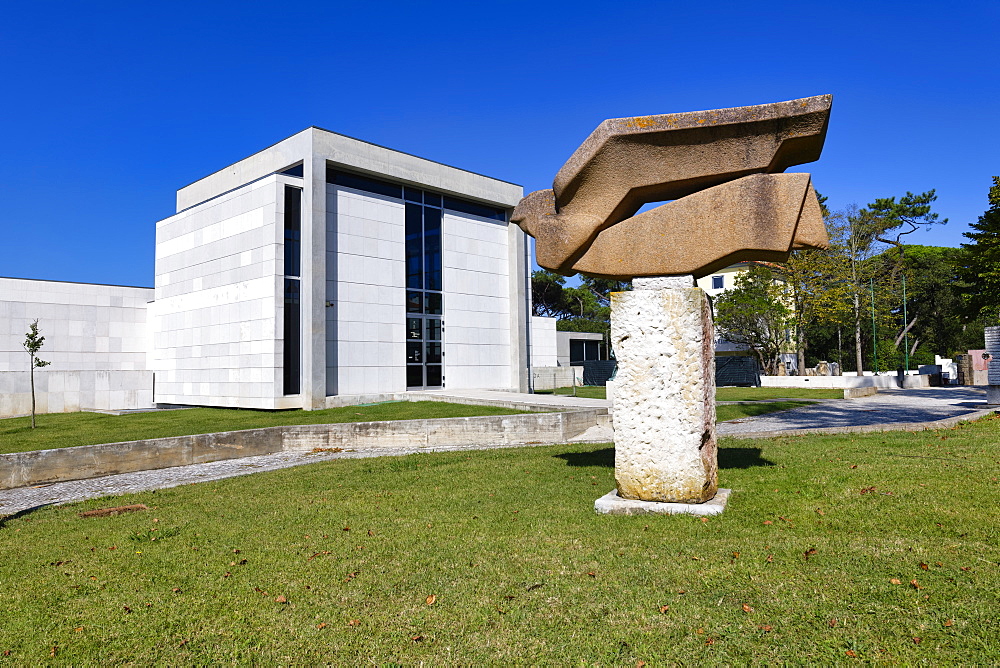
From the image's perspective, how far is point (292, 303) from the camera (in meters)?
21.8

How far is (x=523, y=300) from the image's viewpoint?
29047mm

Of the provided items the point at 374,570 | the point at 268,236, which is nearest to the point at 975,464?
the point at 374,570

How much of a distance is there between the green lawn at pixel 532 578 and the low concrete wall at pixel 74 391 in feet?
61.6

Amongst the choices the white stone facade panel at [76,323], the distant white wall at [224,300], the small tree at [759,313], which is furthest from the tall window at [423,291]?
the small tree at [759,313]

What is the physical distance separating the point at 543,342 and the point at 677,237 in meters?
30.5

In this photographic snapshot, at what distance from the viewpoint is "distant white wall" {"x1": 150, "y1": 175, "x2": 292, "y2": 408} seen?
21.3m

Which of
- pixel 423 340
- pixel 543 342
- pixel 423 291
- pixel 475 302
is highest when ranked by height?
pixel 423 291

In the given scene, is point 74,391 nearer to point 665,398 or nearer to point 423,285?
point 423,285

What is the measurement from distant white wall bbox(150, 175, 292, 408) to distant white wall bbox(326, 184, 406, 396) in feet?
6.27

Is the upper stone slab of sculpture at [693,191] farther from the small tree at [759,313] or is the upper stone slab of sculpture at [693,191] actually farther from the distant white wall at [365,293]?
the small tree at [759,313]

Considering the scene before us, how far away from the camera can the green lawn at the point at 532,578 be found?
11.0 ft

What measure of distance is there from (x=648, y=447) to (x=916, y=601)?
8.80ft

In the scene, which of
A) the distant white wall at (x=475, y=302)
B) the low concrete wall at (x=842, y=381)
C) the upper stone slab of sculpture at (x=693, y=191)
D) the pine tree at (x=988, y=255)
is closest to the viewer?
the upper stone slab of sculpture at (x=693, y=191)

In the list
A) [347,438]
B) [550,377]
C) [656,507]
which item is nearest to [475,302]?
[550,377]
